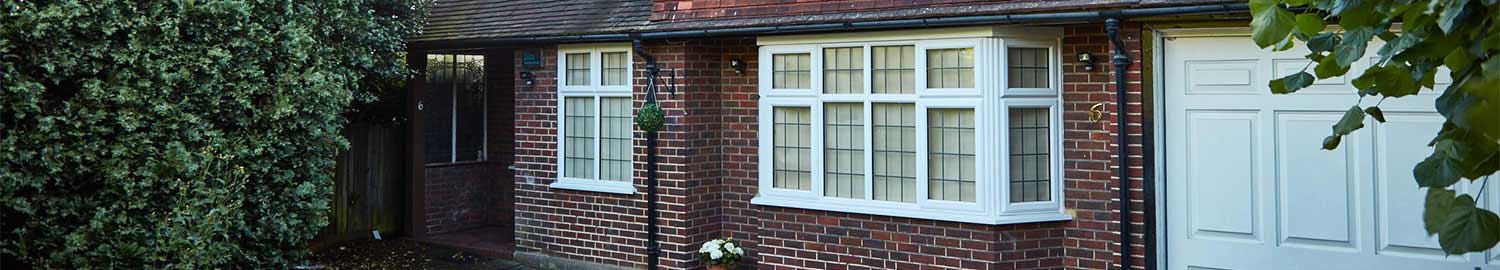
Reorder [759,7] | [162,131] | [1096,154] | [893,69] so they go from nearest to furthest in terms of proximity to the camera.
Result: [1096,154], [162,131], [893,69], [759,7]

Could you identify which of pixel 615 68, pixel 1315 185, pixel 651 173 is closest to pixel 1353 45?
pixel 1315 185

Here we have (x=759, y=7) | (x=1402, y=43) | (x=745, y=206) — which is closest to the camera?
(x=1402, y=43)

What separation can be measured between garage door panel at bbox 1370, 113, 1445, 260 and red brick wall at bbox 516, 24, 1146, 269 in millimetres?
1426

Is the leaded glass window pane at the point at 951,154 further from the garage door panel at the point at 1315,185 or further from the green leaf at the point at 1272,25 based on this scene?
the green leaf at the point at 1272,25

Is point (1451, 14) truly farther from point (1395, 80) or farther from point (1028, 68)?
point (1028, 68)

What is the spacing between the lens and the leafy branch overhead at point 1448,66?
3.39 m

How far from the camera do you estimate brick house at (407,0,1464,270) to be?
7.55 m

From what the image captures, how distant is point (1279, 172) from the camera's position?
7.62 meters

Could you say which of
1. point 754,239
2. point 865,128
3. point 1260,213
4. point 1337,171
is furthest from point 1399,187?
point 754,239

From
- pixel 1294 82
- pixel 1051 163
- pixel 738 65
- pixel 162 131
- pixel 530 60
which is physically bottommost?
pixel 1051 163

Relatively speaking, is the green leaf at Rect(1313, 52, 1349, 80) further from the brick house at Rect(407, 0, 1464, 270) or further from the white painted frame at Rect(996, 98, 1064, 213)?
the white painted frame at Rect(996, 98, 1064, 213)

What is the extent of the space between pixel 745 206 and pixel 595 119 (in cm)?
167

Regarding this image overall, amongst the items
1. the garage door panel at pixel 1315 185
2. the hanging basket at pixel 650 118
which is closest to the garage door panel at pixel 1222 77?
the garage door panel at pixel 1315 185

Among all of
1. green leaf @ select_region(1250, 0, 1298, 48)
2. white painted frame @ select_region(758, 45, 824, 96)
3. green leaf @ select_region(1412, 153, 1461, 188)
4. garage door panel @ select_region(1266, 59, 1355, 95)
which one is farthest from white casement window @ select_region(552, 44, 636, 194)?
green leaf @ select_region(1412, 153, 1461, 188)
